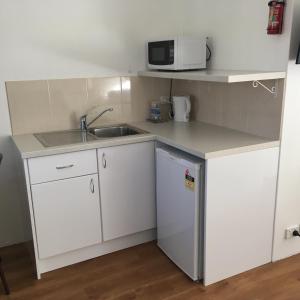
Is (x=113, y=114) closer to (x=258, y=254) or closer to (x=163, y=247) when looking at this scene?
(x=163, y=247)

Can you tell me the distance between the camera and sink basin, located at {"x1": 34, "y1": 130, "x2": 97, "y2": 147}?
91.7 inches

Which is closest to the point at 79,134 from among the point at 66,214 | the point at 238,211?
the point at 66,214

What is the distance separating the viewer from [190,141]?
2.21 meters

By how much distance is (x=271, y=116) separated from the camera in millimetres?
2166

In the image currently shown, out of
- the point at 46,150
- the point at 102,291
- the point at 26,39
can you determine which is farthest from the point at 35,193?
the point at 26,39

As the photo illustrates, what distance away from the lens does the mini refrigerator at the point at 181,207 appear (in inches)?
79.9

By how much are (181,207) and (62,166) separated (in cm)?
82

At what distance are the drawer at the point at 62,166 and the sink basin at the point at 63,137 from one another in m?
0.13

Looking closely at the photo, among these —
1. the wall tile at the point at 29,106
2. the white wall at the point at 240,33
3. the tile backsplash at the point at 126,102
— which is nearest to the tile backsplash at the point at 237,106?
the tile backsplash at the point at 126,102

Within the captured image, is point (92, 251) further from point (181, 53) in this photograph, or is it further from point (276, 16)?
point (276, 16)

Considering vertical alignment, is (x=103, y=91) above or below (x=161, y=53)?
below

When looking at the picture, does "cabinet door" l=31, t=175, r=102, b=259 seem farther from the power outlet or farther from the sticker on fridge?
the power outlet

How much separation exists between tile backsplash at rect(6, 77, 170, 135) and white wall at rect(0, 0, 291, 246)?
7cm

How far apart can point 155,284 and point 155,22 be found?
208 cm
